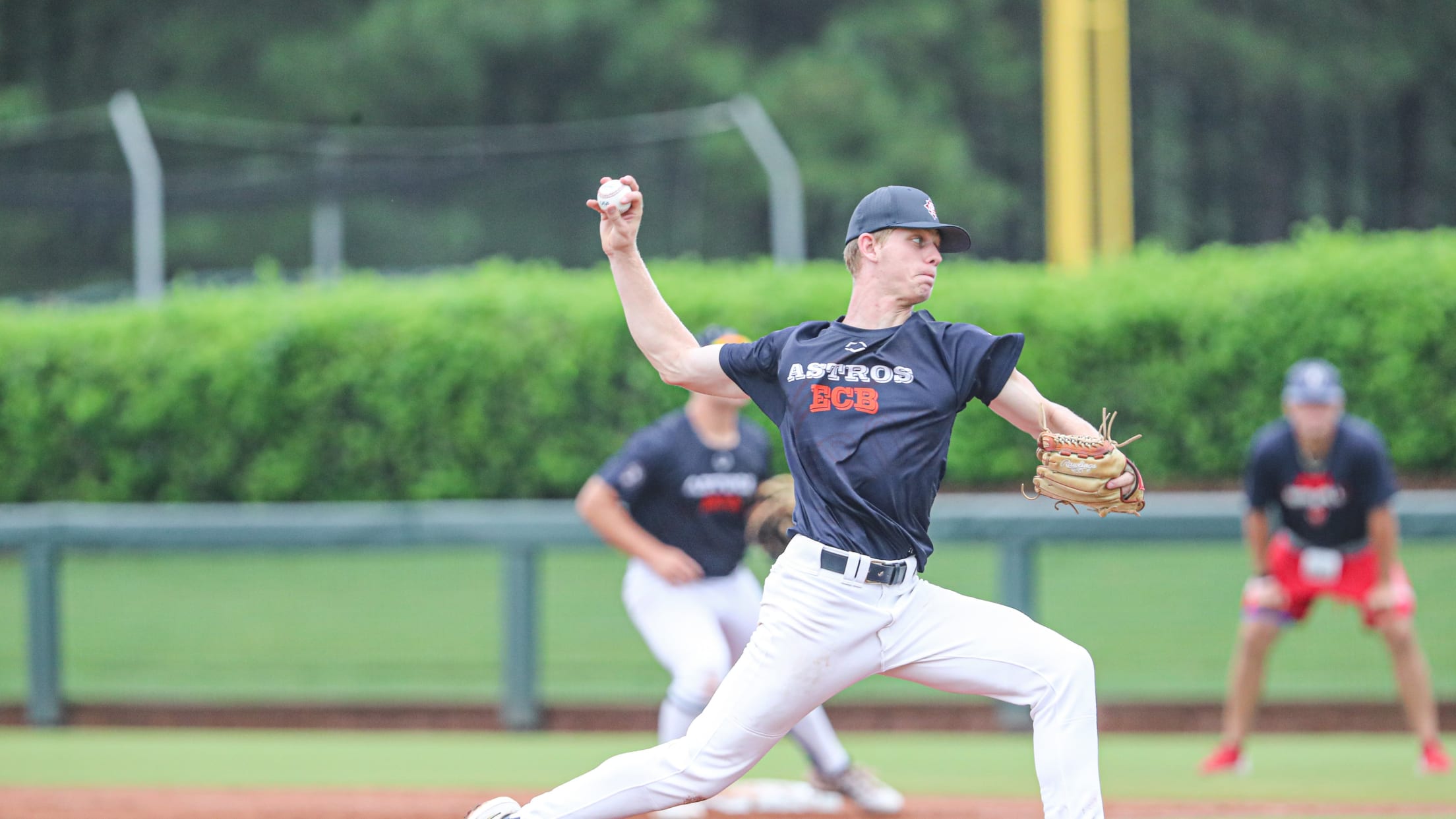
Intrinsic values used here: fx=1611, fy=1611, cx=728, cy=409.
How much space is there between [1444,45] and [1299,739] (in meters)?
25.0

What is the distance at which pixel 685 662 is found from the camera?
6250mm

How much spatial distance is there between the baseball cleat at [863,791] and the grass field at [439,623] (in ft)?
8.78

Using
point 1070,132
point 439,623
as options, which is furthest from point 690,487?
point 1070,132

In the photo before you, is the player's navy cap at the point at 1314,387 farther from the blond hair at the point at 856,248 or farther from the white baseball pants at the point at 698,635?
the blond hair at the point at 856,248

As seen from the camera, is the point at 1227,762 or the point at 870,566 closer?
the point at 870,566

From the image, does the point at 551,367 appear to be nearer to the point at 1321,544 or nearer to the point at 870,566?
the point at 1321,544

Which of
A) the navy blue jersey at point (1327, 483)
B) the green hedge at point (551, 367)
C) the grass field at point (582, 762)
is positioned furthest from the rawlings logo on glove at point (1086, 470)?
the green hedge at point (551, 367)

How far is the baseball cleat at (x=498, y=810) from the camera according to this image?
13.5 ft

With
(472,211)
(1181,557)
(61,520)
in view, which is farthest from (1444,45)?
(61,520)

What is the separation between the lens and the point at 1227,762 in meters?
7.37

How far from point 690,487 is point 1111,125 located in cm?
1393

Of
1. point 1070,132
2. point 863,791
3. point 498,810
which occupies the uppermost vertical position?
point 1070,132

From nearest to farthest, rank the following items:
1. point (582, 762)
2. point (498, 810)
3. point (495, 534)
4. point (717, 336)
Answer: point (498, 810) < point (717, 336) < point (582, 762) < point (495, 534)

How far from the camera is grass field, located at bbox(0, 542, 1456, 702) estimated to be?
31.0ft
